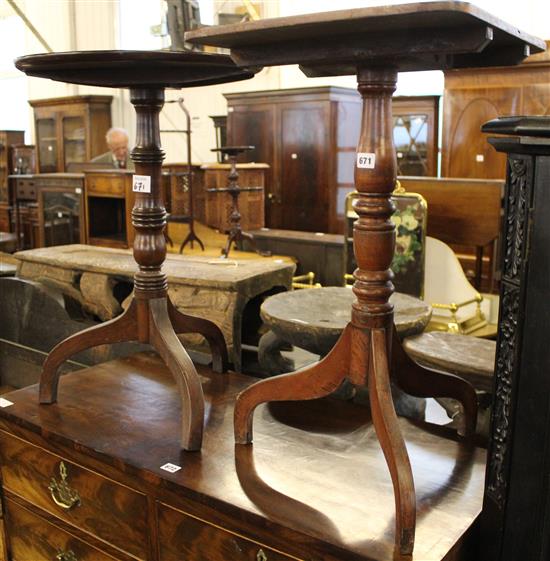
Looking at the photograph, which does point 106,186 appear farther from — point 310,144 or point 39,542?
point 39,542

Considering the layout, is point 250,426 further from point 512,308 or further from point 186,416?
point 512,308

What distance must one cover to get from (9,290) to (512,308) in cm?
259

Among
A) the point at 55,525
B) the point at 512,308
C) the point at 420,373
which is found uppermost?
the point at 512,308

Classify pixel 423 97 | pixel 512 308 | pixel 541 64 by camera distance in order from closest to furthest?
pixel 512 308 → pixel 541 64 → pixel 423 97

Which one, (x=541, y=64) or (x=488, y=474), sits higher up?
(x=541, y=64)

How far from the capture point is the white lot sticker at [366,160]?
49.6 inches

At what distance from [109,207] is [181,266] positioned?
506 cm

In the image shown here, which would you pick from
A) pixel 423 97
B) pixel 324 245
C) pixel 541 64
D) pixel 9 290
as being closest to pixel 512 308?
pixel 9 290

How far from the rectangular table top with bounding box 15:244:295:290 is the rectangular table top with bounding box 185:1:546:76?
133 cm

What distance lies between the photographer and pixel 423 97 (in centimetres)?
680

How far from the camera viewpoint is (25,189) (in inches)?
375

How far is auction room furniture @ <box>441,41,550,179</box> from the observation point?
235 inches

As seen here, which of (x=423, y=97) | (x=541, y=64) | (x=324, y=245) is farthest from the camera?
(x=423, y=97)

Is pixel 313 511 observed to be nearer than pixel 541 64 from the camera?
Yes
